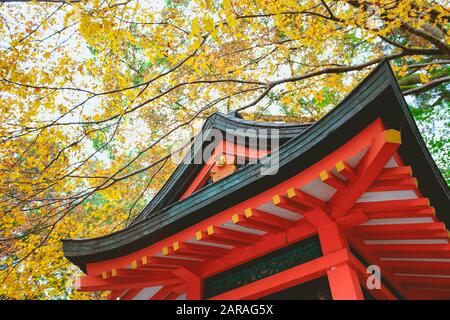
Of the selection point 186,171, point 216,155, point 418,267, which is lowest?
point 418,267

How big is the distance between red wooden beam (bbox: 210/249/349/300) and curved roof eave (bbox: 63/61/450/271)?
110cm

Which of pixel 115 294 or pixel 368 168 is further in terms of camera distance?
pixel 115 294

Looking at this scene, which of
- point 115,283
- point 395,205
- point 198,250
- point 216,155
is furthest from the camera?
point 216,155

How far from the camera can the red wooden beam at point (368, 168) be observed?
276 cm

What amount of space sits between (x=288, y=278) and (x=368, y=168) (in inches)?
69.0

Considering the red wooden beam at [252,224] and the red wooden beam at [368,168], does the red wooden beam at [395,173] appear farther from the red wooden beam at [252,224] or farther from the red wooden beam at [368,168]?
the red wooden beam at [252,224]

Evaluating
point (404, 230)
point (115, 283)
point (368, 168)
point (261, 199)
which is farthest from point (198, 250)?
point (404, 230)

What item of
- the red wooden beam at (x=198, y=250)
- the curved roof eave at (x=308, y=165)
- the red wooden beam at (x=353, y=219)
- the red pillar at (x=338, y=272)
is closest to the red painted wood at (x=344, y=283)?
the red pillar at (x=338, y=272)

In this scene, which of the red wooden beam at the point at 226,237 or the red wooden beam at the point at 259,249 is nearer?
the red wooden beam at the point at 226,237

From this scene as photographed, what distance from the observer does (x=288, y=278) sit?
398cm

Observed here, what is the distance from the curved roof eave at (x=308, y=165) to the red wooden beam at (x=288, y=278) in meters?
1.10

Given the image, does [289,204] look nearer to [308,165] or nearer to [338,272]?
[308,165]

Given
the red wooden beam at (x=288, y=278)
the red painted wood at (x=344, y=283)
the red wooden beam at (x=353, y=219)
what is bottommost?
the red painted wood at (x=344, y=283)
